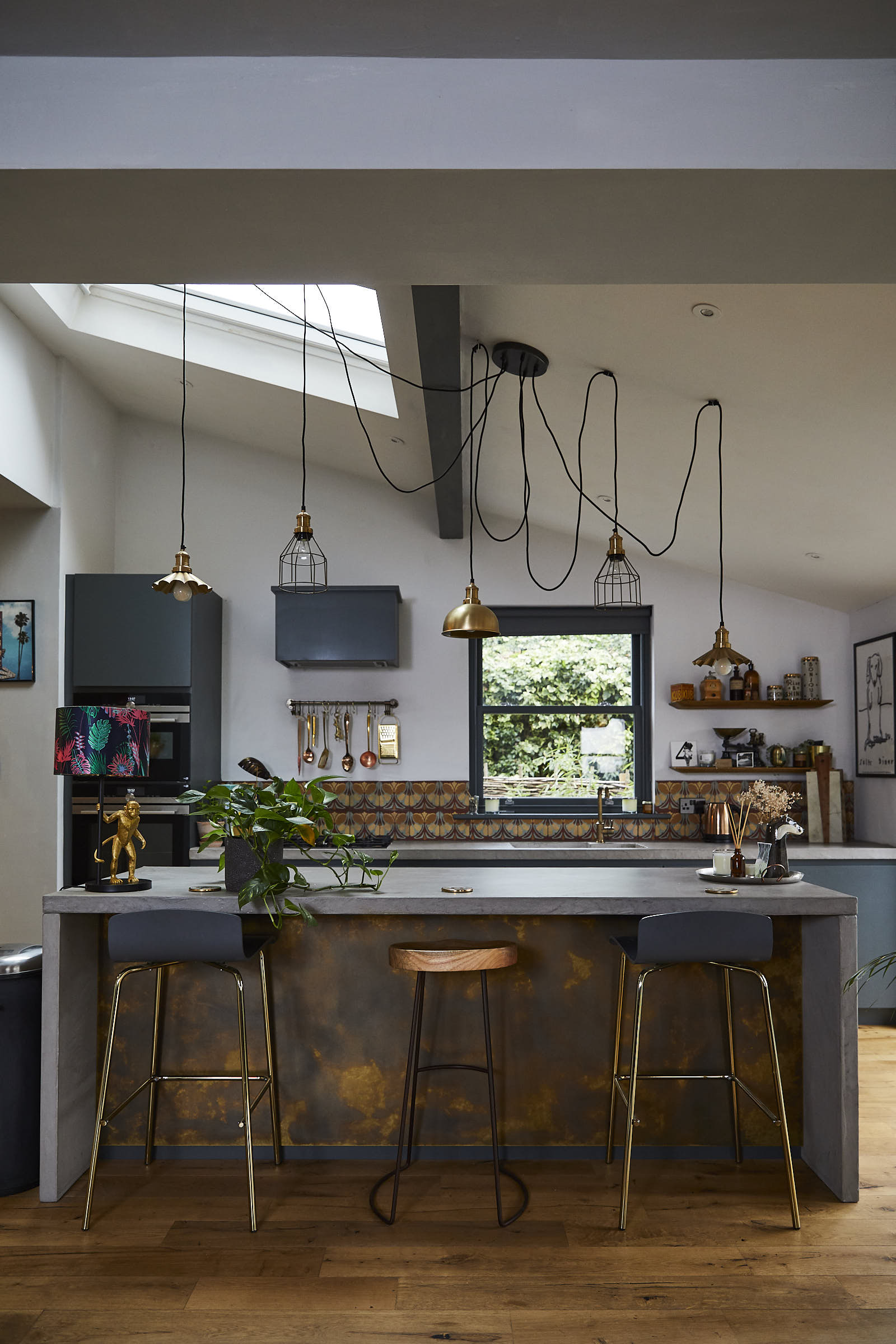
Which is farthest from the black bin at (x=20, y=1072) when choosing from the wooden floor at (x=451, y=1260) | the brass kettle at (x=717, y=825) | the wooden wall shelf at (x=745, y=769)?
the wooden wall shelf at (x=745, y=769)

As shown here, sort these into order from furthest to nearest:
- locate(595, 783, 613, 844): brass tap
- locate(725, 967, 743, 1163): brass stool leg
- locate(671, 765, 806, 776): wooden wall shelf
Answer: locate(671, 765, 806, 776): wooden wall shelf, locate(595, 783, 613, 844): brass tap, locate(725, 967, 743, 1163): brass stool leg

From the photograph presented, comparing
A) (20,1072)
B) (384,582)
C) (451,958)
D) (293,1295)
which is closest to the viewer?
(293,1295)

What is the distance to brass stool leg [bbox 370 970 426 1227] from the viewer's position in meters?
2.77

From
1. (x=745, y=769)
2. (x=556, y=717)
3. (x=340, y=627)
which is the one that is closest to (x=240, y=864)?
(x=340, y=627)

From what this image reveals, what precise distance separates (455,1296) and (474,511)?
4.27m

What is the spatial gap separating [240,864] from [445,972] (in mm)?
762

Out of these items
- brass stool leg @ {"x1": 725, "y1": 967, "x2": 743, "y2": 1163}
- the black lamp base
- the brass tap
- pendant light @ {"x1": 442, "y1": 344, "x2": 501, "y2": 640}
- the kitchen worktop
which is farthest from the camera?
the brass tap

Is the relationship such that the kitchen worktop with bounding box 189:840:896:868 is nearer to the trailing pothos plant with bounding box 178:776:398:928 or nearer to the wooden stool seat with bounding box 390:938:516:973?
the trailing pothos plant with bounding box 178:776:398:928

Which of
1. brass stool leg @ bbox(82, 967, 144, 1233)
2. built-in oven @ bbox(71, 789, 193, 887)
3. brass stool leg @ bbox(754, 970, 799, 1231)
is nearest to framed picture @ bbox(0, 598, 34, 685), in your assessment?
built-in oven @ bbox(71, 789, 193, 887)

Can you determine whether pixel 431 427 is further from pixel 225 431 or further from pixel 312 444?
pixel 225 431

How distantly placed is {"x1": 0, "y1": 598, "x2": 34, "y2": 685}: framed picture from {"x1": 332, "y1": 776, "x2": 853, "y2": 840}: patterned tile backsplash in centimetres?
182

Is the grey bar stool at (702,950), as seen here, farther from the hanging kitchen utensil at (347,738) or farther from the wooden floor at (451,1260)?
the hanging kitchen utensil at (347,738)

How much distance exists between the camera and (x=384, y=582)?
5.88 meters

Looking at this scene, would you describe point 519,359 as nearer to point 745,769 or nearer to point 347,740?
point 347,740
